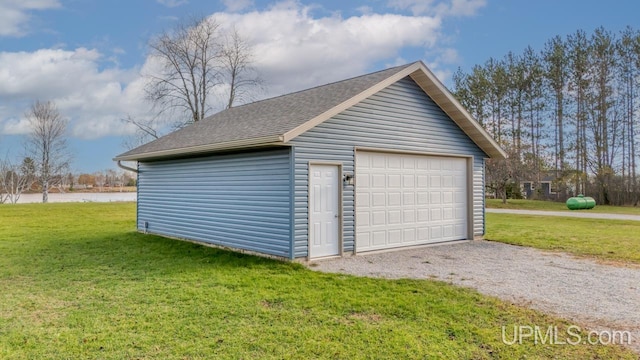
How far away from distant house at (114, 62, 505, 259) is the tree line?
18422 mm

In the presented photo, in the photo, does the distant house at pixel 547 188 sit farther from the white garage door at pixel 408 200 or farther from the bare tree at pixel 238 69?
the white garage door at pixel 408 200

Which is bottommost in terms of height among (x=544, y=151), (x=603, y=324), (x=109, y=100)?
(x=603, y=324)

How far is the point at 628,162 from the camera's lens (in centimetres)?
2673

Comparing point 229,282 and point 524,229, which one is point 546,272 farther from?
point 524,229

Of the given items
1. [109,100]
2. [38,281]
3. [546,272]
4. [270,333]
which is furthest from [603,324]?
[109,100]

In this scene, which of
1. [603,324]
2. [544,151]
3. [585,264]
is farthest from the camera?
[544,151]

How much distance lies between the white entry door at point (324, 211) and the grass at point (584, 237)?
5345mm

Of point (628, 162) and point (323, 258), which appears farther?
point (628, 162)

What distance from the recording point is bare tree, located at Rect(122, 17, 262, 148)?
26562 millimetres

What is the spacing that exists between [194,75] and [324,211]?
22.6 metres

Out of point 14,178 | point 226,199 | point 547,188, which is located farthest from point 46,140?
point 547,188

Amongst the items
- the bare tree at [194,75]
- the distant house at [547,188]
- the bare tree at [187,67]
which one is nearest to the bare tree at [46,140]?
the bare tree at [194,75]

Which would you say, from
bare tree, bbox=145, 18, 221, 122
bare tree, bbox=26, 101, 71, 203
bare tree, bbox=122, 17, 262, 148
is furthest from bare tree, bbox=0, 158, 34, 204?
bare tree, bbox=145, 18, 221, 122

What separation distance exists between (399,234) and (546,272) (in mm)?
3159
